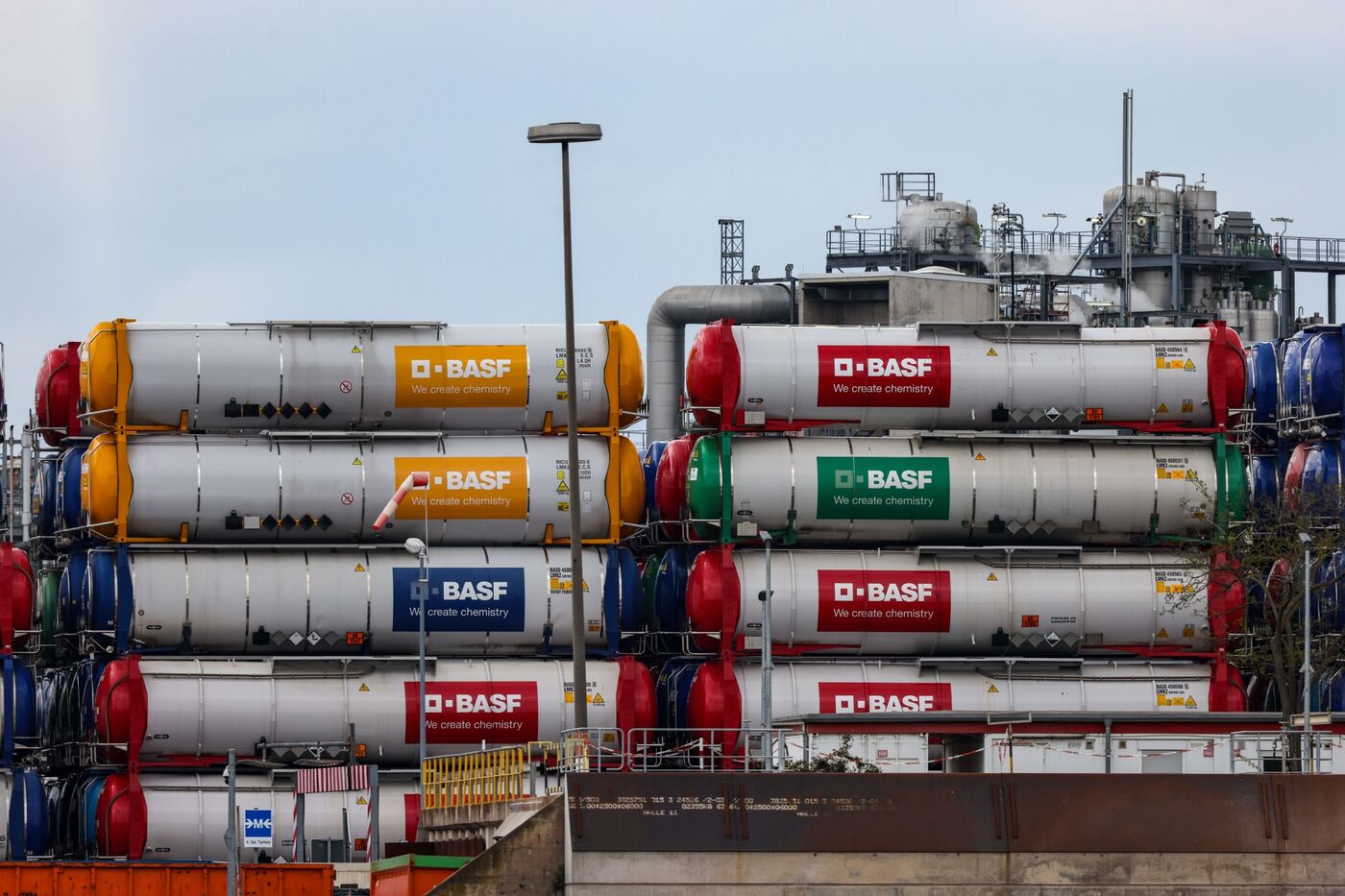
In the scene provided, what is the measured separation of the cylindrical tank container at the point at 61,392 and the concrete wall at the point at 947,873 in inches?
883

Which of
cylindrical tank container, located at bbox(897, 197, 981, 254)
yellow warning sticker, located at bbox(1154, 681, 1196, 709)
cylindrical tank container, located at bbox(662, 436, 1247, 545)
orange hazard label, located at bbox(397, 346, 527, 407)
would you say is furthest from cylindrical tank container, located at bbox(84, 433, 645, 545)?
cylindrical tank container, located at bbox(897, 197, 981, 254)

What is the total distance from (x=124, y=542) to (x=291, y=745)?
18.5ft

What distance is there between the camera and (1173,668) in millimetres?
56312

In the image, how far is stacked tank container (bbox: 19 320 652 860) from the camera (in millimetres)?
53219

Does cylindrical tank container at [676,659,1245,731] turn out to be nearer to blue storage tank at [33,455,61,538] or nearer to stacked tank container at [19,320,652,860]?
stacked tank container at [19,320,652,860]

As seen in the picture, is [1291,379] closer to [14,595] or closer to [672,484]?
[672,484]

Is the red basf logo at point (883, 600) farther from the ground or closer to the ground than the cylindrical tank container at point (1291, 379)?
closer to the ground

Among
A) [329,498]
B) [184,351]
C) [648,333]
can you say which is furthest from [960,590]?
[648,333]

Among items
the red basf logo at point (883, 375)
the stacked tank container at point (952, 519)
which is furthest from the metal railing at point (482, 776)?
the red basf logo at point (883, 375)

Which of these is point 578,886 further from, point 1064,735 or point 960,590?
point 960,590

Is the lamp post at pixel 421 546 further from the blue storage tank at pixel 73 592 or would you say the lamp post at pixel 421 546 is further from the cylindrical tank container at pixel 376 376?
the blue storage tank at pixel 73 592

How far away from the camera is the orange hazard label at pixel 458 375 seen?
181ft

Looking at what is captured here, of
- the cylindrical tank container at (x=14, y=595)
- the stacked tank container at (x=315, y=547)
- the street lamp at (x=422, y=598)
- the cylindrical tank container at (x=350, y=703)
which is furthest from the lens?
the cylindrical tank container at (x=14, y=595)

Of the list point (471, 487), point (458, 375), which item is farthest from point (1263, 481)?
point (458, 375)
